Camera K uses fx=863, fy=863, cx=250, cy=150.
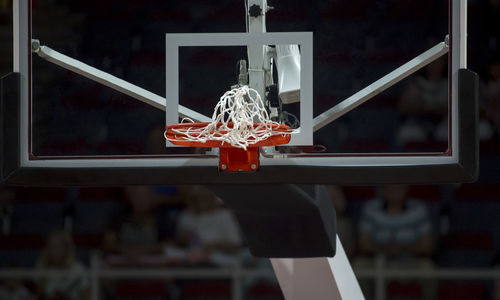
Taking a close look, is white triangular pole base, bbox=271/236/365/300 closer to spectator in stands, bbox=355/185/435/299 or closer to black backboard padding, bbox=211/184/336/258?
black backboard padding, bbox=211/184/336/258

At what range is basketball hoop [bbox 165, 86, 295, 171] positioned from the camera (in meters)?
2.12

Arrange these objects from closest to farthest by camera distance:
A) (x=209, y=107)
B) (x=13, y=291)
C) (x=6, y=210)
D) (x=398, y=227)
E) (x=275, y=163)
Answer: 1. (x=275, y=163)
2. (x=209, y=107)
3. (x=398, y=227)
4. (x=13, y=291)
5. (x=6, y=210)

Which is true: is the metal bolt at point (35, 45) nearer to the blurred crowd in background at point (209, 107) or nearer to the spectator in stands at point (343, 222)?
the blurred crowd in background at point (209, 107)

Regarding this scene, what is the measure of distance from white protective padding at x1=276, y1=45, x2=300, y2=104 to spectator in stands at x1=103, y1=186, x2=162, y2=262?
240 cm

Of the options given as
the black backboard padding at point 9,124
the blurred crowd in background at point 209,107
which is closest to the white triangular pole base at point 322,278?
the blurred crowd in background at point 209,107

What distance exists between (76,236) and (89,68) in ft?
7.74

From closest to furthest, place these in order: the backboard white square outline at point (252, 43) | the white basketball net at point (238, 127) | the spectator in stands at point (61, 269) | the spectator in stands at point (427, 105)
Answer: the white basketball net at point (238, 127)
the backboard white square outline at point (252, 43)
the spectator in stands at point (427, 105)
the spectator in stands at point (61, 269)

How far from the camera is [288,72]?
2.31 meters

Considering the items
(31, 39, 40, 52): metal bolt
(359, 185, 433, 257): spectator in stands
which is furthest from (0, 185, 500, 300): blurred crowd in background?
(31, 39, 40, 52): metal bolt

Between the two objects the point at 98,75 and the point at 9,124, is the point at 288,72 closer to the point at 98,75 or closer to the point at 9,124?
the point at 98,75

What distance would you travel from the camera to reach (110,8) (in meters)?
2.56

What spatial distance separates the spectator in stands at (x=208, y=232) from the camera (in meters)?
4.49

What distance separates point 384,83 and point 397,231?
2.19m

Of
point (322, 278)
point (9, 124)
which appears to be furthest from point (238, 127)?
point (322, 278)
